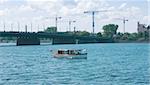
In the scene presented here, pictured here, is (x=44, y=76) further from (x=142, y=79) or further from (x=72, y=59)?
(x=72, y=59)

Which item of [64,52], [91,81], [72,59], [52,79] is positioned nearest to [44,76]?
[52,79]

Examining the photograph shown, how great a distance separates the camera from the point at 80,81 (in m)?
54.6

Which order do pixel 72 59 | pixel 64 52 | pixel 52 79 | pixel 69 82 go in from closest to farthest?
pixel 69 82 < pixel 52 79 < pixel 72 59 < pixel 64 52

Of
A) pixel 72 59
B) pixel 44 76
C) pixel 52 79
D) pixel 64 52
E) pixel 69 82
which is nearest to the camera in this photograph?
pixel 69 82

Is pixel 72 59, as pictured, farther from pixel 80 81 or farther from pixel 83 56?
pixel 80 81

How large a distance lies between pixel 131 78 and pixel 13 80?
12680 mm

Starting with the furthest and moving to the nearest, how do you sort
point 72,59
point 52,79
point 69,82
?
point 72,59 → point 52,79 → point 69,82

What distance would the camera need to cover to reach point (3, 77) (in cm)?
→ 5984

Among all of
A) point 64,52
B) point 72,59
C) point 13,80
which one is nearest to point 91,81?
point 13,80

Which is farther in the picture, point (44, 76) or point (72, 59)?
point (72, 59)

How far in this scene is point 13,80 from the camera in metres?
56.1

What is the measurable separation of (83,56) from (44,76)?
4523cm

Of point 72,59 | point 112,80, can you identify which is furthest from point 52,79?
point 72,59

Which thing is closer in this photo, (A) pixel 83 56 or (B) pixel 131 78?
(B) pixel 131 78
